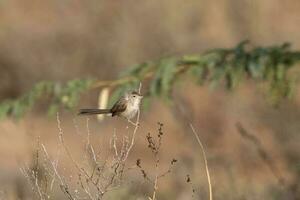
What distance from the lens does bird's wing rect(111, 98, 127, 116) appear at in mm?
7935

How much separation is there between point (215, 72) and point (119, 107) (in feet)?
2.31

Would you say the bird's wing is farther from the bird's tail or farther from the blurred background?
the blurred background

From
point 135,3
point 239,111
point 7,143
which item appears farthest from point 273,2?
point 239,111

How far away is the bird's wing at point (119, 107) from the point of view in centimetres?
794

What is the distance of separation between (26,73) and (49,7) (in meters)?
3.94

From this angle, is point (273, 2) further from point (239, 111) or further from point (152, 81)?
point (152, 81)

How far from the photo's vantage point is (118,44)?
23906 mm

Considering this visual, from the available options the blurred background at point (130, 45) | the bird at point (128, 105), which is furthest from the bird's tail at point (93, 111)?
the blurred background at point (130, 45)

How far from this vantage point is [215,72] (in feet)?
25.5

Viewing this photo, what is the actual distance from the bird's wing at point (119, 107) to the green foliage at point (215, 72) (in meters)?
0.04

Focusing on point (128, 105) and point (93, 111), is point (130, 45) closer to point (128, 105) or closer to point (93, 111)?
point (93, 111)

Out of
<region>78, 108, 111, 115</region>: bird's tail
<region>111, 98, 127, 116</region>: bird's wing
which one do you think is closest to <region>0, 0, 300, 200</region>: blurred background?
<region>78, 108, 111, 115</region>: bird's tail

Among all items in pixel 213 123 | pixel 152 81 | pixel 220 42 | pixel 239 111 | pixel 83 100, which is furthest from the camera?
pixel 220 42

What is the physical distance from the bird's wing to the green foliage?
40 mm
